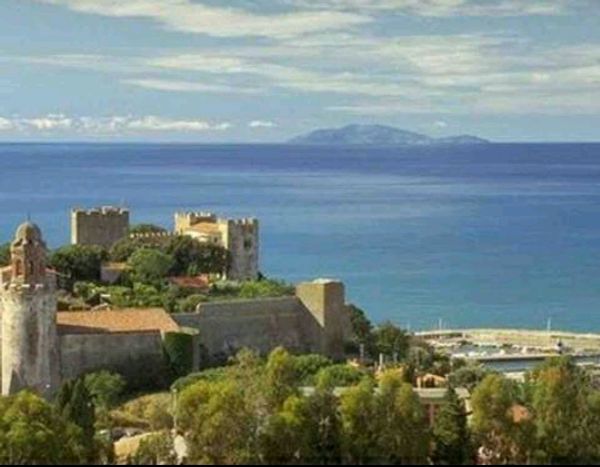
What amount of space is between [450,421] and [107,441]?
4824mm

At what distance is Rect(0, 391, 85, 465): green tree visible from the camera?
51.8ft

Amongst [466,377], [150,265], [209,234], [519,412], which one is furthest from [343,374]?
[209,234]

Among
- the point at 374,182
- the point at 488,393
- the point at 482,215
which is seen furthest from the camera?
the point at 374,182

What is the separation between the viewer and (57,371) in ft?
74.4

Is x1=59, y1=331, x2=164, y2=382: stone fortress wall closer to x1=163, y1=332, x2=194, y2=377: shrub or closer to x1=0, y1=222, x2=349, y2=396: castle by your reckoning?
x1=0, y1=222, x2=349, y2=396: castle

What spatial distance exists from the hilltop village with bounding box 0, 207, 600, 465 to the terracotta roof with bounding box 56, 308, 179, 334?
4 cm

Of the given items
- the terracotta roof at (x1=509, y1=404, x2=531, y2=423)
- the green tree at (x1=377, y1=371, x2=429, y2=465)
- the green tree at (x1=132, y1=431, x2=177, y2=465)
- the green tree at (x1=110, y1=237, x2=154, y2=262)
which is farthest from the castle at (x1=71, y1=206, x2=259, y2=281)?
the green tree at (x1=132, y1=431, x2=177, y2=465)

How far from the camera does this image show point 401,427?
16.3 metres

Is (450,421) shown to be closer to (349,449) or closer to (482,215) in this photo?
(349,449)

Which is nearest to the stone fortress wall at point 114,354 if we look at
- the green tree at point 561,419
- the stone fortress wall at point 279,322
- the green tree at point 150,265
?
the stone fortress wall at point 279,322

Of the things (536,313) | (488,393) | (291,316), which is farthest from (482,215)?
(488,393)

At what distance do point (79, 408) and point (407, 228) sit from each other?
67.3 m

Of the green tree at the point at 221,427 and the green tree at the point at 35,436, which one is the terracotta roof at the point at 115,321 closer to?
the green tree at the point at 35,436

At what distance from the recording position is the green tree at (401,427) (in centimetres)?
1595
